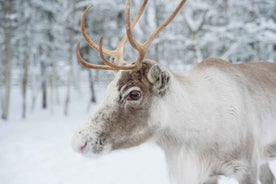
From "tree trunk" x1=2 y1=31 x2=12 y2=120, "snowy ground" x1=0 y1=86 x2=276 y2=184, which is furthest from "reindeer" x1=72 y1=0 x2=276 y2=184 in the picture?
"tree trunk" x1=2 y1=31 x2=12 y2=120

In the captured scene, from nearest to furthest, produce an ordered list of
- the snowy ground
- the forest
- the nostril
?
the nostril < the snowy ground < the forest

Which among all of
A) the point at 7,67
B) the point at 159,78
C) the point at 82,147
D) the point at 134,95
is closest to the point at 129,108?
the point at 134,95

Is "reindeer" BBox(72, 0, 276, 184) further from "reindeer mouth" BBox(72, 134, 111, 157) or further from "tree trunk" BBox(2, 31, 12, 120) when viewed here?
"tree trunk" BBox(2, 31, 12, 120)

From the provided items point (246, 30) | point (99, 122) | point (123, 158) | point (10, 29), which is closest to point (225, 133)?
point (99, 122)

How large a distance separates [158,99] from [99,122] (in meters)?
0.51

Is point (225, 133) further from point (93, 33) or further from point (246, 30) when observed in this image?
point (93, 33)

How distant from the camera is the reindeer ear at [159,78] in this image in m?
2.51

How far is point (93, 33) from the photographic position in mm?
15586

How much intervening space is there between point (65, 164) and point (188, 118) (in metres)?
4.64

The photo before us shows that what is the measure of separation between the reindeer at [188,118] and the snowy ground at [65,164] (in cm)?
41

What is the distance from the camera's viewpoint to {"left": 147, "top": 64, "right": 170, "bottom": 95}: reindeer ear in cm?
251

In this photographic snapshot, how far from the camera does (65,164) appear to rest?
6.75 m

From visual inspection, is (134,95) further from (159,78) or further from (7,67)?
(7,67)

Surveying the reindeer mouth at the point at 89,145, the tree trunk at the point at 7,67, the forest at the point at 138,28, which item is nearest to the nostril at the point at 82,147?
the reindeer mouth at the point at 89,145
